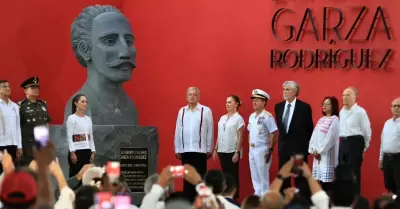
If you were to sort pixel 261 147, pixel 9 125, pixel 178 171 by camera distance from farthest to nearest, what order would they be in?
pixel 261 147, pixel 9 125, pixel 178 171

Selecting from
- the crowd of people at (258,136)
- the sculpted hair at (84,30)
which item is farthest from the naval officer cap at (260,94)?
the sculpted hair at (84,30)

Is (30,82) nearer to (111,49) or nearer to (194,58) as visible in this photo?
(111,49)

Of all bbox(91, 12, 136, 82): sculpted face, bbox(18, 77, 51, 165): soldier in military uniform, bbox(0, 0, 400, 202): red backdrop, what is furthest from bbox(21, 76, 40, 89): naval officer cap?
bbox(91, 12, 136, 82): sculpted face

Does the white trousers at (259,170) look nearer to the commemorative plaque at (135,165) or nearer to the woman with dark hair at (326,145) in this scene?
the woman with dark hair at (326,145)

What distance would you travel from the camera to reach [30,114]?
11.2 meters

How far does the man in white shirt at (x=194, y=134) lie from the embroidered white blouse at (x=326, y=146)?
4.96ft

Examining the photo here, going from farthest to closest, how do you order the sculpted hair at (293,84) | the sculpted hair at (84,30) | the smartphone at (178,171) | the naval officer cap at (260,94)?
the naval officer cap at (260,94) → the sculpted hair at (293,84) → the sculpted hair at (84,30) → the smartphone at (178,171)

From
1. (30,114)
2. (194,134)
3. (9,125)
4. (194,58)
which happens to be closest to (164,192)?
(9,125)

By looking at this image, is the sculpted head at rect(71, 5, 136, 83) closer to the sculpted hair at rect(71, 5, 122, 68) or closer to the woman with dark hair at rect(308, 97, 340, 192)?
the sculpted hair at rect(71, 5, 122, 68)

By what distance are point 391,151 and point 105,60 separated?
128 inches

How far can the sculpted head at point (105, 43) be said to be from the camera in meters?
10.7

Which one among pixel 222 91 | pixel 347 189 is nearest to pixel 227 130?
pixel 222 91

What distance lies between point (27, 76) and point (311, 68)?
138 inches

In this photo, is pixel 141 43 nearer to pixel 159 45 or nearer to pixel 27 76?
pixel 159 45
